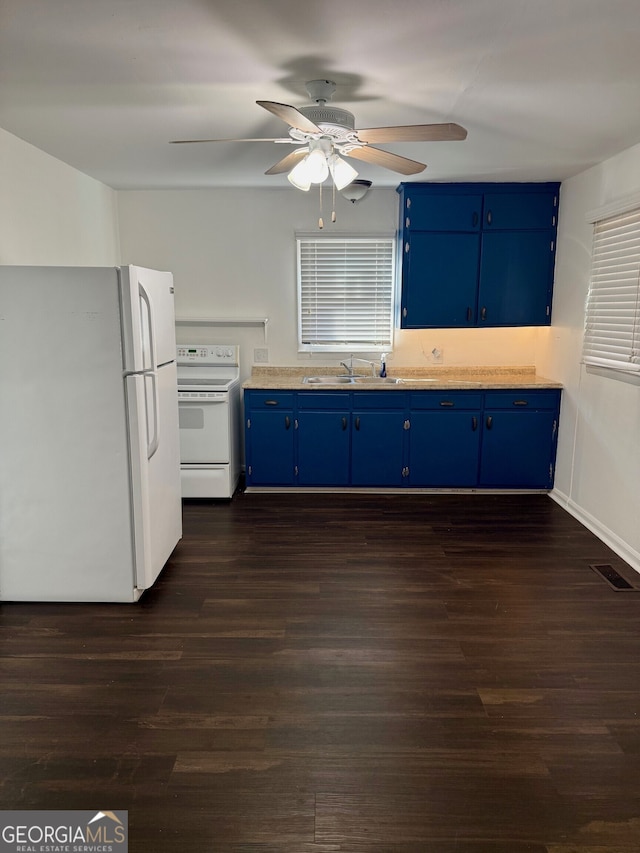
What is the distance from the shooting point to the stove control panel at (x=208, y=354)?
4.86 m

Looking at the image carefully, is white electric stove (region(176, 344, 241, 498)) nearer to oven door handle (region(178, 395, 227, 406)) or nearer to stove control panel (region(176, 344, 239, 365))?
oven door handle (region(178, 395, 227, 406))

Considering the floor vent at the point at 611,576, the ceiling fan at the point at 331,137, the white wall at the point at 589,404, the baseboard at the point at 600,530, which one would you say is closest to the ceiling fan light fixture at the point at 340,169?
the ceiling fan at the point at 331,137

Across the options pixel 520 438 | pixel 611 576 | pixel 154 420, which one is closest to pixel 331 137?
pixel 154 420

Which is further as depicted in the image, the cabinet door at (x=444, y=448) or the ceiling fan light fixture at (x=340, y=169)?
the cabinet door at (x=444, y=448)

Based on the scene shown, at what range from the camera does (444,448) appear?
454 cm

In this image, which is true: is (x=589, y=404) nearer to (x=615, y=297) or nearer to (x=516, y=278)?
(x=615, y=297)

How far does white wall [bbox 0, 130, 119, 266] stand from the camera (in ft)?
10.3

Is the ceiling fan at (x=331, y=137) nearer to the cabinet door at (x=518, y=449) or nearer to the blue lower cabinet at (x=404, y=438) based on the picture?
the blue lower cabinet at (x=404, y=438)

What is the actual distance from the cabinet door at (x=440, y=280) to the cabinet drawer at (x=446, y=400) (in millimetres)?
584

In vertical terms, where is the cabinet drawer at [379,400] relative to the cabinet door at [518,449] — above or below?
above

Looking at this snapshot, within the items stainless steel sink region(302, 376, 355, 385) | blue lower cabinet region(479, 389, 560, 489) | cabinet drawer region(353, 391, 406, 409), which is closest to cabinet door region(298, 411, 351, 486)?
cabinet drawer region(353, 391, 406, 409)

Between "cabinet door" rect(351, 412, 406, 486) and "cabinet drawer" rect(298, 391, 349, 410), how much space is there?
131 mm

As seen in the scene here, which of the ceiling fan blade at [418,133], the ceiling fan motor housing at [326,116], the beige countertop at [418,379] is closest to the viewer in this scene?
the ceiling fan blade at [418,133]

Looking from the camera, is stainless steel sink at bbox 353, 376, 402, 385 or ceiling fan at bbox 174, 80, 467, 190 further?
stainless steel sink at bbox 353, 376, 402, 385
